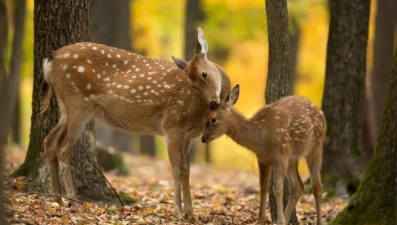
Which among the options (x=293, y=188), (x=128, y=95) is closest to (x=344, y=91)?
(x=293, y=188)

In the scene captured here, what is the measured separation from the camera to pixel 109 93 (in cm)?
958

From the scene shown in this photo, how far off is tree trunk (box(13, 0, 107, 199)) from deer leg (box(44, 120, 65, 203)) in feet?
1.42

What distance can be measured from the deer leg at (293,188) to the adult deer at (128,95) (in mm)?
1188

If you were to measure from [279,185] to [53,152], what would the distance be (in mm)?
2910

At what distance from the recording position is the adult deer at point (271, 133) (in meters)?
8.77

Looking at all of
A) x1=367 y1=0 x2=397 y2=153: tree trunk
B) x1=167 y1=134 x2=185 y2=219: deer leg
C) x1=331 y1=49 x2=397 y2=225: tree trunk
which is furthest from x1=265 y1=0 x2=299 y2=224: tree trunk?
x1=367 y1=0 x2=397 y2=153: tree trunk

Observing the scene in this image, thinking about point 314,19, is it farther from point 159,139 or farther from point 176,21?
point 159,139

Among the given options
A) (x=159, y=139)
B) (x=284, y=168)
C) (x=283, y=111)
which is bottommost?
(x=159, y=139)

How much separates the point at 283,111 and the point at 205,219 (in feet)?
5.26

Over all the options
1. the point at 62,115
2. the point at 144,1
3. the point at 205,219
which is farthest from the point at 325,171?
the point at 144,1

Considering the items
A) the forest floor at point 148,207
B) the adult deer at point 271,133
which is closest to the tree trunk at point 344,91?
the forest floor at point 148,207

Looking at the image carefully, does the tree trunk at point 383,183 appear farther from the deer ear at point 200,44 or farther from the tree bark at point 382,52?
the tree bark at point 382,52

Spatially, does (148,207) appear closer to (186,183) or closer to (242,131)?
(186,183)

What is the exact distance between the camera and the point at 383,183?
7.10 m
